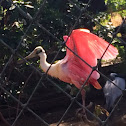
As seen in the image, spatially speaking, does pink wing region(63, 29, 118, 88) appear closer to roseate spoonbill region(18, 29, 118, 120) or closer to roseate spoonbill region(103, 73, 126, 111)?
roseate spoonbill region(18, 29, 118, 120)

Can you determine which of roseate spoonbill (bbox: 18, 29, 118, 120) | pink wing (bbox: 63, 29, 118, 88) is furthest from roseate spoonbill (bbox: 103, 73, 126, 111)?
pink wing (bbox: 63, 29, 118, 88)

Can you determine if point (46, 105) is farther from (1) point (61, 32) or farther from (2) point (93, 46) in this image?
(2) point (93, 46)

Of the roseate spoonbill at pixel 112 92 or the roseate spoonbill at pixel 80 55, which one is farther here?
the roseate spoonbill at pixel 112 92

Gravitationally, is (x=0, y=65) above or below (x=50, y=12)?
below

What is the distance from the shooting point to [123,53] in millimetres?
5227

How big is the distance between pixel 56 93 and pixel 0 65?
4.34 feet

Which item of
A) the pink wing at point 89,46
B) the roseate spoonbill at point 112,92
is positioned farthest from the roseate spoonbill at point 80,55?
the roseate spoonbill at point 112,92

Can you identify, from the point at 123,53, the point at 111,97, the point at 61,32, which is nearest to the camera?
the point at 61,32

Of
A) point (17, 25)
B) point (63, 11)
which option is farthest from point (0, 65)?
point (63, 11)

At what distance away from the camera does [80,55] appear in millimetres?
3320

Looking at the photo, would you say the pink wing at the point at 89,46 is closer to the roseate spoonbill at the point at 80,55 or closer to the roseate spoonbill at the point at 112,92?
the roseate spoonbill at the point at 80,55

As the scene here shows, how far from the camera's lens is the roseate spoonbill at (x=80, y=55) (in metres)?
2.94

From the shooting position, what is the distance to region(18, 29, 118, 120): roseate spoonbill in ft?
9.66

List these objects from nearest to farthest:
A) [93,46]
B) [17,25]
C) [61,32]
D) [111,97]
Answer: [93,46], [17,25], [61,32], [111,97]
